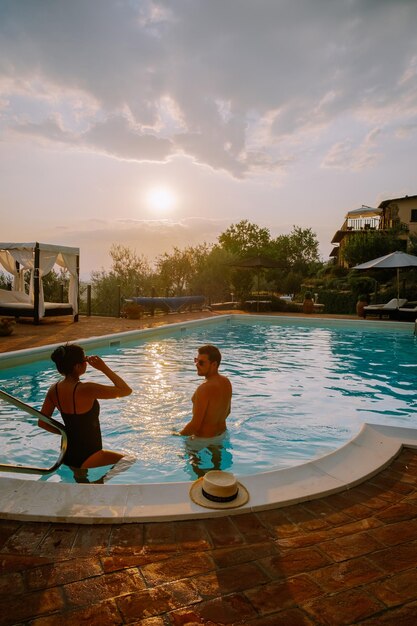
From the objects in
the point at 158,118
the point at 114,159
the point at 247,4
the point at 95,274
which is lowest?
the point at 95,274

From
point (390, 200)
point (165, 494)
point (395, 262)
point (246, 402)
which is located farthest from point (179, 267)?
point (390, 200)

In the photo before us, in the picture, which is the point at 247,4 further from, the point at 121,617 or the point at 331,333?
the point at 121,617

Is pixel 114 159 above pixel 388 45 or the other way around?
the other way around

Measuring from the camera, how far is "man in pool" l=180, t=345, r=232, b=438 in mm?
3822

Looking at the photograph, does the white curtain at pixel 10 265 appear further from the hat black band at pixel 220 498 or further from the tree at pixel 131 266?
the hat black band at pixel 220 498

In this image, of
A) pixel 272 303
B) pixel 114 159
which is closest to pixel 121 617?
pixel 114 159

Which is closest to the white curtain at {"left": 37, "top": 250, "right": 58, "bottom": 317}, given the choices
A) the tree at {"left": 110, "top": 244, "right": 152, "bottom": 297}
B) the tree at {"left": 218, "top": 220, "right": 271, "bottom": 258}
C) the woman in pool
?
the tree at {"left": 110, "top": 244, "right": 152, "bottom": 297}

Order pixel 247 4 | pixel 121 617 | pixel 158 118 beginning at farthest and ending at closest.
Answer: pixel 158 118, pixel 247 4, pixel 121 617

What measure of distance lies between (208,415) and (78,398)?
1391 millimetres

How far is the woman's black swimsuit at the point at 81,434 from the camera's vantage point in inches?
126

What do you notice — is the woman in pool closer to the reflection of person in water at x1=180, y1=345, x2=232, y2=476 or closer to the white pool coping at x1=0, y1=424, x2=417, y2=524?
the white pool coping at x1=0, y1=424, x2=417, y2=524

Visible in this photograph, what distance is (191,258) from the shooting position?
24.5 m

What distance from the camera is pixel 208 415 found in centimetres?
399

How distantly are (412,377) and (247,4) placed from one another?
9.03 meters
